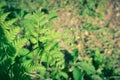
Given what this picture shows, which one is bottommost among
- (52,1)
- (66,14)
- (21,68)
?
(21,68)

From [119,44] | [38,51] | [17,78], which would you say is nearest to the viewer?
[17,78]

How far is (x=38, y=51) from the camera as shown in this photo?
2.62m

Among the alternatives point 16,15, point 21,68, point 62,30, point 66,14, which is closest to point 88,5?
point 66,14

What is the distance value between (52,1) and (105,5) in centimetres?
108

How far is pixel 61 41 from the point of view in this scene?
3.86 metres

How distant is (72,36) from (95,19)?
2.13 ft

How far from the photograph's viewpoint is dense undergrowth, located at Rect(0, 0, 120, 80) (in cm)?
221

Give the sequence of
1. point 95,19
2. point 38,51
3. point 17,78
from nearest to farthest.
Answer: point 17,78 → point 38,51 → point 95,19

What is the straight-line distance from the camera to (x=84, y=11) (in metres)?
4.28

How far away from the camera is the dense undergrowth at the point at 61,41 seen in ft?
7.25

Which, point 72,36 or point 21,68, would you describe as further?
point 72,36

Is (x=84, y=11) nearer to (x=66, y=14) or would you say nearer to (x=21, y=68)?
(x=66, y=14)

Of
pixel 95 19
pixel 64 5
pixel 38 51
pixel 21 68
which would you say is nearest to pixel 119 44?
pixel 95 19

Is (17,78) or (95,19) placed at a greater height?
(95,19)
